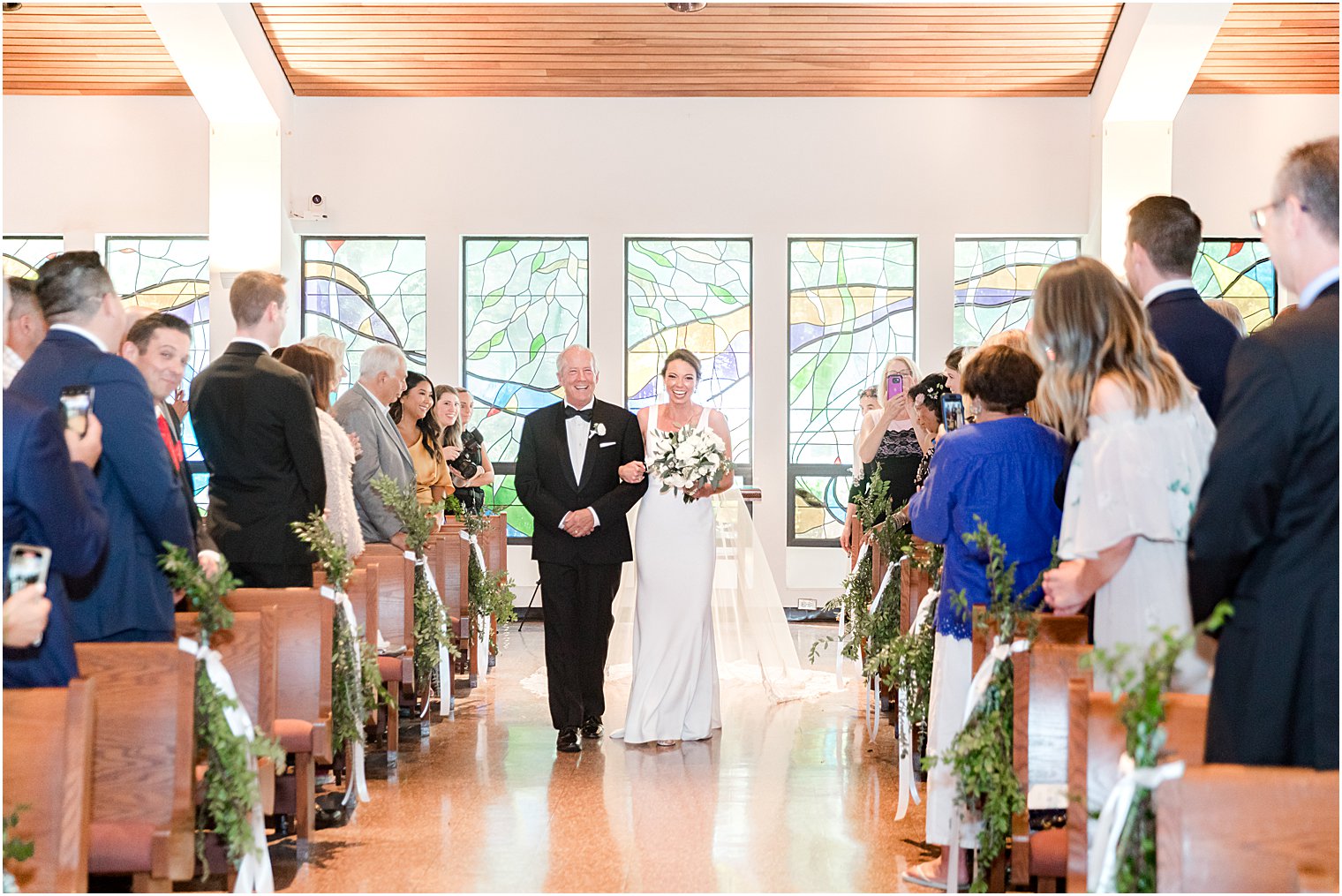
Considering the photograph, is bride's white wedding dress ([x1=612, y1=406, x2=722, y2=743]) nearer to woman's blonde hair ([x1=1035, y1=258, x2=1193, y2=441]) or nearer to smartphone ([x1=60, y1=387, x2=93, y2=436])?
woman's blonde hair ([x1=1035, y1=258, x2=1193, y2=441])

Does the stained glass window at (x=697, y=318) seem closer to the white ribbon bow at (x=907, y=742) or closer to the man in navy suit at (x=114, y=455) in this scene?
the white ribbon bow at (x=907, y=742)

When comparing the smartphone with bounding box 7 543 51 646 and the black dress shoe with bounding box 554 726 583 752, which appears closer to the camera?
the smartphone with bounding box 7 543 51 646

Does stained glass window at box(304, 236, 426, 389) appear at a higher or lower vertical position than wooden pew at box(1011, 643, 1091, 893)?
higher

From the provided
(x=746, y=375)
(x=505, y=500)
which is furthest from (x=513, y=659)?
(x=746, y=375)

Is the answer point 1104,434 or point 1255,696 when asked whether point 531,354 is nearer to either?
point 1104,434

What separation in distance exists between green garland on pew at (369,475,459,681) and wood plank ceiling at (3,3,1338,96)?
5.22m

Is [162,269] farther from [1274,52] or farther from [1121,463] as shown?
[1121,463]

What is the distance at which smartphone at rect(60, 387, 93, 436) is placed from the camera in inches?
111

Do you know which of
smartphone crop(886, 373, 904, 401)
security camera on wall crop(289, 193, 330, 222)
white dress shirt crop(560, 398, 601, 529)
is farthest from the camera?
security camera on wall crop(289, 193, 330, 222)

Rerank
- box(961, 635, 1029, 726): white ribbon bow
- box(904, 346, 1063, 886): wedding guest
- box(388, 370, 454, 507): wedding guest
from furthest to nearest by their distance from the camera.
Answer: box(388, 370, 454, 507): wedding guest, box(904, 346, 1063, 886): wedding guest, box(961, 635, 1029, 726): white ribbon bow

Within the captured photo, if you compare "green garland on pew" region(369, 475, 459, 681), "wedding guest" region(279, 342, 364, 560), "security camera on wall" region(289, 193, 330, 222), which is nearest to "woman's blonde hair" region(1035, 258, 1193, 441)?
"wedding guest" region(279, 342, 364, 560)

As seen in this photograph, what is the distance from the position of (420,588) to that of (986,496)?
3192mm

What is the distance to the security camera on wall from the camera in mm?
11234

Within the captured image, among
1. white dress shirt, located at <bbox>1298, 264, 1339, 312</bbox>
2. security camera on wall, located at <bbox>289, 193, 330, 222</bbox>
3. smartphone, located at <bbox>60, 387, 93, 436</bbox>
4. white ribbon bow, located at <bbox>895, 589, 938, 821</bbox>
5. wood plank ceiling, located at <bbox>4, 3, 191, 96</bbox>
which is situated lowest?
white ribbon bow, located at <bbox>895, 589, 938, 821</bbox>
